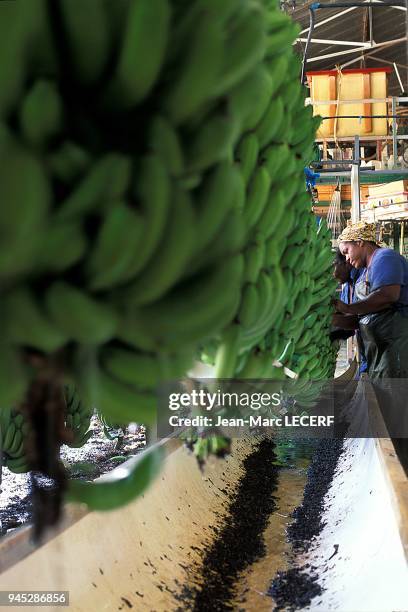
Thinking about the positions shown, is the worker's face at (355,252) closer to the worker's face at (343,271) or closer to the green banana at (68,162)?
the worker's face at (343,271)

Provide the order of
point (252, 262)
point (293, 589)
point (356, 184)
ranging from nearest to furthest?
point (252, 262)
point (293, 589)
point (356, 184)

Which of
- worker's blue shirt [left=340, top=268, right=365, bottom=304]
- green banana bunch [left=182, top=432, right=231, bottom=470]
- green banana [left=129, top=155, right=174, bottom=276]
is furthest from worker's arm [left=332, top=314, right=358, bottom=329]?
green banana [left=129, top=155, right=174, bottom=276]

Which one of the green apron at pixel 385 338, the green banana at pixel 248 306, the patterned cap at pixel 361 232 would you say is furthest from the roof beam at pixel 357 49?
the green banana at pixel 248 306

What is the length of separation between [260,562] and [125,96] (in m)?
1.86

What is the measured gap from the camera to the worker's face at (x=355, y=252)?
287cm

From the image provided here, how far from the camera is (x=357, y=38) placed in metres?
7.61

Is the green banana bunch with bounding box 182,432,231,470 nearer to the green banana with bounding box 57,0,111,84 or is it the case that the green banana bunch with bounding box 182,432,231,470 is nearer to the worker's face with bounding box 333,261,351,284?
the green banana with bounding box 57,0,111,84

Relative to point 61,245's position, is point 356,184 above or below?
above

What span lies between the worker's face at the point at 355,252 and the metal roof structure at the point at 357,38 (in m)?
4.30

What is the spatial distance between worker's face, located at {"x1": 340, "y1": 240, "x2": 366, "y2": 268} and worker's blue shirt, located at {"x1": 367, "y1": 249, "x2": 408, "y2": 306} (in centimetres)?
14

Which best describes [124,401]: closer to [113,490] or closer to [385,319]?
[113,490]

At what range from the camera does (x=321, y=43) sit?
741cm

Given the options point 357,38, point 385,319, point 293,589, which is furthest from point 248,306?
point 357,38

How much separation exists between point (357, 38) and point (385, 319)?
613 cm
